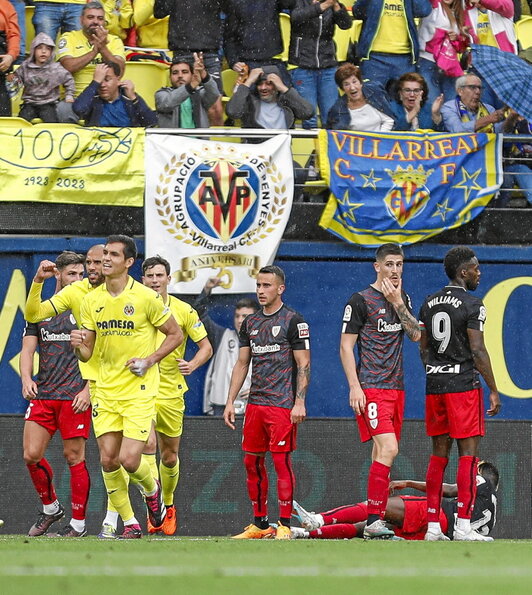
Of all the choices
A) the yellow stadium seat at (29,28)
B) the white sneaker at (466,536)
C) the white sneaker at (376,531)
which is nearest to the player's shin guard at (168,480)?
the white sneaker at (376,531)

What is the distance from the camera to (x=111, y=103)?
14609mm

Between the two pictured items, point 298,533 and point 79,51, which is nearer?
point 298,533

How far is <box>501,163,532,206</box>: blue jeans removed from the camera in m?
15.2

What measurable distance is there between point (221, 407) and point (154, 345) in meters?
4.85

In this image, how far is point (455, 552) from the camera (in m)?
7.82

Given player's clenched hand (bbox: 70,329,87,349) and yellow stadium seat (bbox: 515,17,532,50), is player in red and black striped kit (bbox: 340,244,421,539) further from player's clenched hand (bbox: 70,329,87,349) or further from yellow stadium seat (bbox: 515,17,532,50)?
yellow stadium seat (bbox: 515,17,532,50)

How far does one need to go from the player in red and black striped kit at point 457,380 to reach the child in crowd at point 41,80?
599 centimetres

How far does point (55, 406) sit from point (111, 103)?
478cm

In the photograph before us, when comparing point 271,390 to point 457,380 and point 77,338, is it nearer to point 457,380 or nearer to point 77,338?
point 457,380

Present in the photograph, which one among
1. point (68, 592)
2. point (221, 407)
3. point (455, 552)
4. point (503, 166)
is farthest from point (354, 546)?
point (503, 166)

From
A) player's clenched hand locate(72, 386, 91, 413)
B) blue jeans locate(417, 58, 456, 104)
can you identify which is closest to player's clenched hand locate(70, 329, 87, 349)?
player's clenched hand locate(72, 386, 91, 413)

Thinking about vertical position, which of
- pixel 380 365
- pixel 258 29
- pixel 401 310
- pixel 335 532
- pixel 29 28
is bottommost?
pixel 335 532

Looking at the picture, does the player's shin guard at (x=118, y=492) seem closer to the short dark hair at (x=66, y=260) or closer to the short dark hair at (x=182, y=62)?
the short dark hair at (x=66, y=260)

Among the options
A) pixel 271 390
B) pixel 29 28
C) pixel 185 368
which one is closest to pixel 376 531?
pixel 271 390
